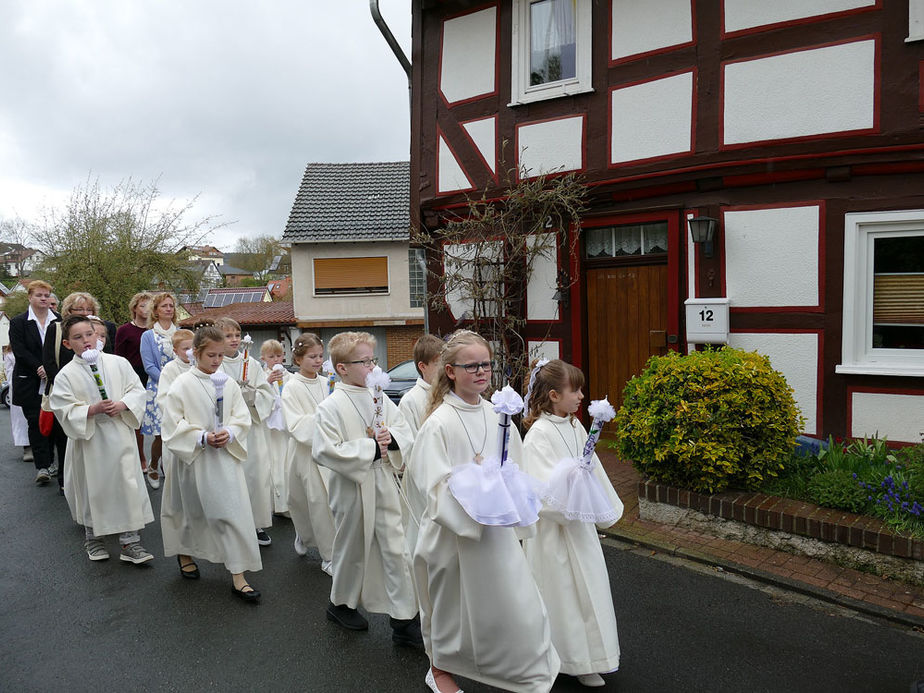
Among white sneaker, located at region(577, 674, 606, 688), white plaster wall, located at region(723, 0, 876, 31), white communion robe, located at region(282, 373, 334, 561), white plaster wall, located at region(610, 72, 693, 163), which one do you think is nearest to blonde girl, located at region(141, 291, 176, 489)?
white communion robe, located at region(282, 373, 334, 561)

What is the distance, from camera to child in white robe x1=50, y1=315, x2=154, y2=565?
16.2 feet

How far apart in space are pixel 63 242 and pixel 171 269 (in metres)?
3.02

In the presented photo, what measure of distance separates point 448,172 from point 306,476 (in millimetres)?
5666

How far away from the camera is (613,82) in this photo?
7984mm

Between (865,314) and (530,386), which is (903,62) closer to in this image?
(865,314)

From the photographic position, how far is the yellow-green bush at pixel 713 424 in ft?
17.3

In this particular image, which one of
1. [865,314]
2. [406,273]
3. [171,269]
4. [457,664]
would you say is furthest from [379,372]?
[406,273]

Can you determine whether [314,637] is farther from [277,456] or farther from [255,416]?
[277,456]

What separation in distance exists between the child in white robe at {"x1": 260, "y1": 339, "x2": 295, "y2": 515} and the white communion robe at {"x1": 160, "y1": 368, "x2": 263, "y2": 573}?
4.31ft

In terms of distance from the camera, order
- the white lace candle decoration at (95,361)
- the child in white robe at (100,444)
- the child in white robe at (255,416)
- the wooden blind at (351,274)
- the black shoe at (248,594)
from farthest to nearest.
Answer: the wooden blind at (351,274) < the child in white robe at (255,416) < the child in white robe at (100,444) < the white lace candle decoration at (95,361) < the black shoe at (248,594)

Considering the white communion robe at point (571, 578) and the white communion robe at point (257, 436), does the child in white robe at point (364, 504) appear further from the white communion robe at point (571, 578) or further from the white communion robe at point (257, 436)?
the white communion robe at point (257, 436)

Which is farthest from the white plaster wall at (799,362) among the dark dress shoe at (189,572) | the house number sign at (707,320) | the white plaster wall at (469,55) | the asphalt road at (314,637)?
the dark dress shoe at (189,572)

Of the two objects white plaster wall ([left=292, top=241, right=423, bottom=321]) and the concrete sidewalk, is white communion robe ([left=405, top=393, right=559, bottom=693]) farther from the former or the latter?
white plaster wall ([left=292, top=241, right=423, bottom=321])

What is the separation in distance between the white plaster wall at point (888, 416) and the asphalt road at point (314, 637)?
9.45 feet
